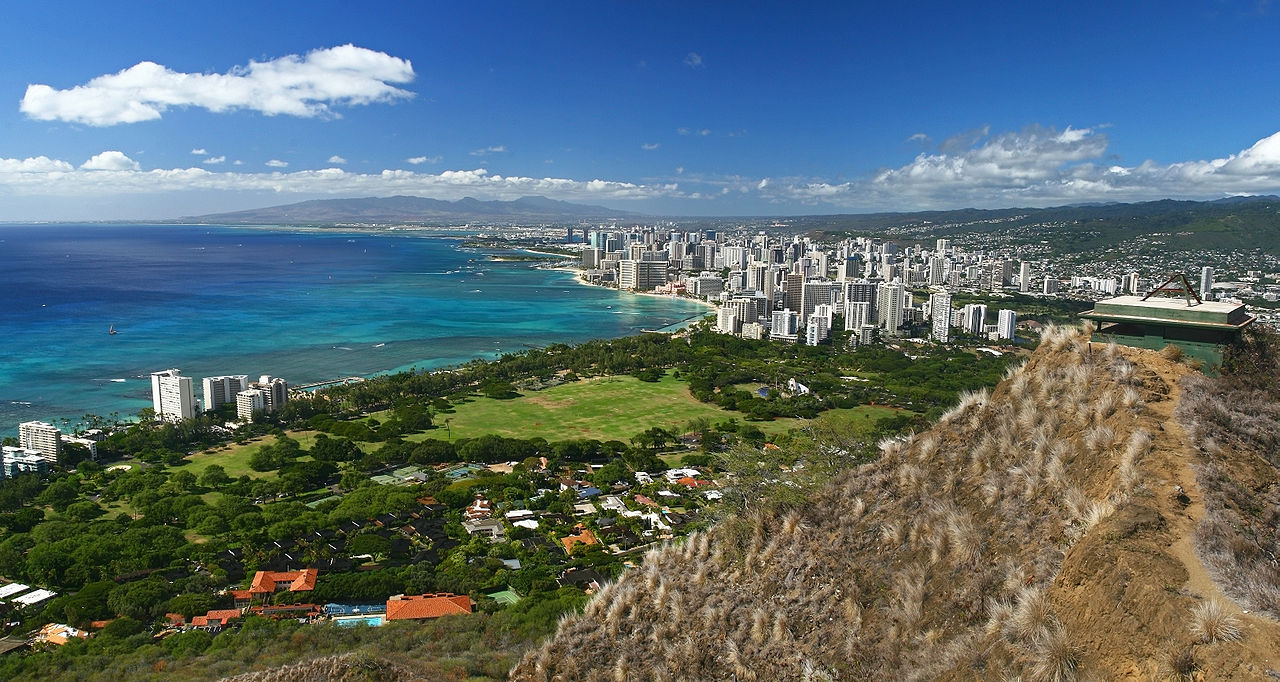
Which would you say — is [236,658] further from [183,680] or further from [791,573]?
[791,573]

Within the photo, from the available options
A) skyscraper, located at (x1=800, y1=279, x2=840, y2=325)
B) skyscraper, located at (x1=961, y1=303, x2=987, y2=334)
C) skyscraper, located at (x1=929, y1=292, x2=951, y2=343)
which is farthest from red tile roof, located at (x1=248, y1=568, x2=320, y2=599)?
skyscraper, located at (x1=800, y1=279, x2=840, y2=325)

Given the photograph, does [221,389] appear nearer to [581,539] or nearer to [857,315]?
[581,539]

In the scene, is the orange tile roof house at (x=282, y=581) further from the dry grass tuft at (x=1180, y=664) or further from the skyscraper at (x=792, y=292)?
the skyscraper at (x=792, y=292)

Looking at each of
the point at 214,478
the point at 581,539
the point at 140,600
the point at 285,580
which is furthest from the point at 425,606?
the point at 214,478

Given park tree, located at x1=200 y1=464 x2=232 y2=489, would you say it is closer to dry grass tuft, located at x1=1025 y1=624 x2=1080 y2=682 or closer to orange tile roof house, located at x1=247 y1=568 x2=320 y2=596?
orange tile roof house, located at x1=247 y1=568 x2=320 y2=596

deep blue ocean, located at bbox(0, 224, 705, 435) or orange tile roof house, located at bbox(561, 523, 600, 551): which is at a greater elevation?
deep blue ocean, located at bbox(0, 224, 705, 435)

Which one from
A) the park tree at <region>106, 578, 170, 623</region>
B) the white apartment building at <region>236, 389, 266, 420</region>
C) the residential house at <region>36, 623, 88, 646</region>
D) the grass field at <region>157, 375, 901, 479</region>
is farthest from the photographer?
the white apartment building at <region>236, 389, 266, 420</region>

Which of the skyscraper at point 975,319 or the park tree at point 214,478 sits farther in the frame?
the skyscraper at point 975,319

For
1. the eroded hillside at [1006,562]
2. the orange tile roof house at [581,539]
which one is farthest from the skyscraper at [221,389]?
the eroded hillside at [1006,562]
